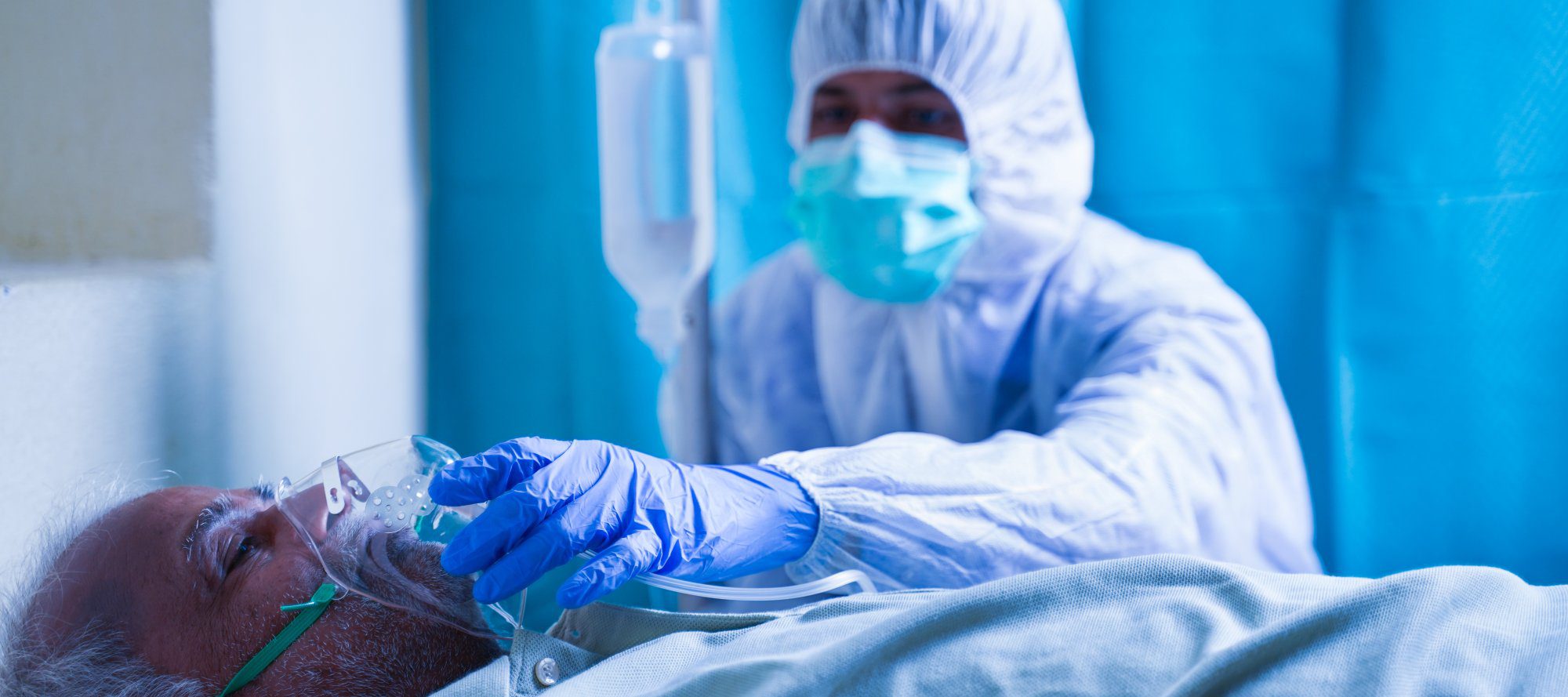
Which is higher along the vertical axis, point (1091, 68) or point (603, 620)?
point (1091, 68)

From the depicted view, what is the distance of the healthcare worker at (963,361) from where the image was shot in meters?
1.11

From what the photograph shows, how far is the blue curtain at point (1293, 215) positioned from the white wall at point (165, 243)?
16.9 inches

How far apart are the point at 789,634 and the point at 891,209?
0.82 m

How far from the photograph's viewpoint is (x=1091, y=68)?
5.96 feet

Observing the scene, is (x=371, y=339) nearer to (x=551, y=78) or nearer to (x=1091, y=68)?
(x=551, y=78)

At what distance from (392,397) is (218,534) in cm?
82

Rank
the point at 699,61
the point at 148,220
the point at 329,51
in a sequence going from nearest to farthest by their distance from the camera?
the point at 148,220, the point at 329,51, the point at 699,61

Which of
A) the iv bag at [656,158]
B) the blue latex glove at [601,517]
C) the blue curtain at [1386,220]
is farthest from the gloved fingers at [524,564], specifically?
the blue curtain at [1386,220]

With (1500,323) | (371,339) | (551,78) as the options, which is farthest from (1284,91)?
(371,339)

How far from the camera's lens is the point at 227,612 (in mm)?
880

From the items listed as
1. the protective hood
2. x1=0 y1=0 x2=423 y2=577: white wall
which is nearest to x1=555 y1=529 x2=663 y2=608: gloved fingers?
x1=0 y1=0 x2=423 y2=577: white wall

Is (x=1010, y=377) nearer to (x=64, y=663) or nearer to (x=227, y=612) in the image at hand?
(x=227, y=612)

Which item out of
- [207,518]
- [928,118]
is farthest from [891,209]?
[207,518]

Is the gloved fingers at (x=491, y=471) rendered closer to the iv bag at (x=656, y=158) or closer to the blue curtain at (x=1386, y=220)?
the iv bag at (x=656, y=158)
